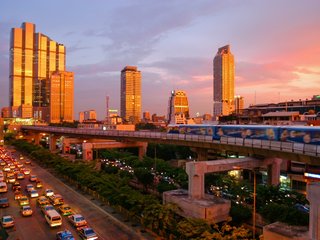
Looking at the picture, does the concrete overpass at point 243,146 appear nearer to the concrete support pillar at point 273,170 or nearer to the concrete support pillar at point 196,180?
the concrete support pillar at point 273,170

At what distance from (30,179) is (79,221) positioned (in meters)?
29.9

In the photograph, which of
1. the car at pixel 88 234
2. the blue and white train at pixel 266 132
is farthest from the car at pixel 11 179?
the blue and white train at pixel 266 132

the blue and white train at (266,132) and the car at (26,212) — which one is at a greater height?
the blue and white train at (266,132)

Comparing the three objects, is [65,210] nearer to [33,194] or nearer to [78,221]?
[78,221]

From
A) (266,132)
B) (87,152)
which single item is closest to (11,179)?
(87,152)

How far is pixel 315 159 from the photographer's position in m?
32.8

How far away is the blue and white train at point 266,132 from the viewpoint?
116 feet

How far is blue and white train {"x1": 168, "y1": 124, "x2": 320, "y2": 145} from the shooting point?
116ft

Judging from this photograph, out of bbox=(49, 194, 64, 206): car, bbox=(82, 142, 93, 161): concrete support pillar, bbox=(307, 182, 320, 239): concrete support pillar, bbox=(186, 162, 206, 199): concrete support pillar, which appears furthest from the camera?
bbox=(82, 142, 93, 161): concrete support pillar

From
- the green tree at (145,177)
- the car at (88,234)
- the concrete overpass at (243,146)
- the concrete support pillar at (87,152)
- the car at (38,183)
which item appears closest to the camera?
the car at (88,234)

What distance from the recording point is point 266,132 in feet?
137

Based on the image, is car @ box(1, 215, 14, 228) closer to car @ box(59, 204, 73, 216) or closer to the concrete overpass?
car @ box(59, 204, 73, 216)

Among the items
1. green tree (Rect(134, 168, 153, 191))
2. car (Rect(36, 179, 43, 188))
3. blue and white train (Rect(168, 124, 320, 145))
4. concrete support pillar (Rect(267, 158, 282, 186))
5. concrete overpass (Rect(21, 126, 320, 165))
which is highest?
blue and white train (Rect(168, 124, 320, 145))

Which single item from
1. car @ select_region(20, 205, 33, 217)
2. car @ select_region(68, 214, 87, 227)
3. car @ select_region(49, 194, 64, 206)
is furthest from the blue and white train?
car @ select_region(20, 205, 33, 217)
